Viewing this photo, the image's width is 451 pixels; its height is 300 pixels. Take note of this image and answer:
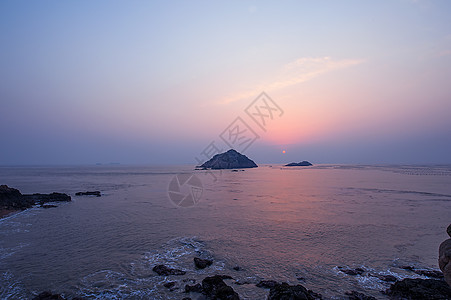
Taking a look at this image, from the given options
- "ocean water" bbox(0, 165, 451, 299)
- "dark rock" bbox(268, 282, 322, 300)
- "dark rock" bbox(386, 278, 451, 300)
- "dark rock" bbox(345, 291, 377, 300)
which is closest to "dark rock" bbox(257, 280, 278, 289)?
"ocean water" bbox(0, 165, 451, 299)

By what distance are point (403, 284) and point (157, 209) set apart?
25.5 m

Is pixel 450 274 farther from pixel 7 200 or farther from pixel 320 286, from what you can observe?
pixel 7 200

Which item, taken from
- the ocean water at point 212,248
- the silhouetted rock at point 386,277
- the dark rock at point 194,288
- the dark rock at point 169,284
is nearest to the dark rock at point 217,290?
the dark rock at point 194,288

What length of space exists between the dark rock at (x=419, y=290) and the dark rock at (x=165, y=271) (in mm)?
9831

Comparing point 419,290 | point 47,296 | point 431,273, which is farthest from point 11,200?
point 431,273

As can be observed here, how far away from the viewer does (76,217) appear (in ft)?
81.8

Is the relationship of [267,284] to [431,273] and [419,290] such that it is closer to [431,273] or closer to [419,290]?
[419,290]

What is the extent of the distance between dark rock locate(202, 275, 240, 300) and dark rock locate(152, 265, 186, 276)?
2.41 metres

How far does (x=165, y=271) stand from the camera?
12250 millimetres

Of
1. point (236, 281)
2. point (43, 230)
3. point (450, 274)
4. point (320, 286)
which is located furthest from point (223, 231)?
point (43, 230)

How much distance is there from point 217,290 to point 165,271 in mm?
3844

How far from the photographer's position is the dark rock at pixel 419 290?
9.10 meters

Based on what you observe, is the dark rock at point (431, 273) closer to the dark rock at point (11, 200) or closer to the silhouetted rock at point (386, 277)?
the silhouetted rock at point (386, 277)

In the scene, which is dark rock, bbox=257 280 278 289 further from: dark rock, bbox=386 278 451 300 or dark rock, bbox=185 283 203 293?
dark rock, bbox=386 278 451 300
